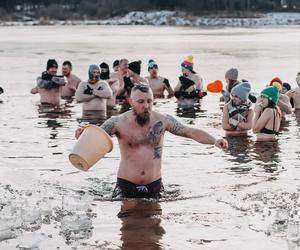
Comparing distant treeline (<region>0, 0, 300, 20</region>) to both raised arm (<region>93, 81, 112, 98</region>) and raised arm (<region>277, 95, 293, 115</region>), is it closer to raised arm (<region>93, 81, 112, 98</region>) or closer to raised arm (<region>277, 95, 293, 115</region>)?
raised arm (<region>93, 81, 112, 98</region>)

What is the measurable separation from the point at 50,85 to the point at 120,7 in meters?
88.1

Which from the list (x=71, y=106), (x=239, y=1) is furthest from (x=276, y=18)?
(x=71, y=106)

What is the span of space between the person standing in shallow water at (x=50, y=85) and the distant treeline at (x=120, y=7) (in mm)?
80243

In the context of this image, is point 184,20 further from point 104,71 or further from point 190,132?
point 190,132

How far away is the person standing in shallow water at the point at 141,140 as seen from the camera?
7457mm

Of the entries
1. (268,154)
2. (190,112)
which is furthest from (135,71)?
(268,154)

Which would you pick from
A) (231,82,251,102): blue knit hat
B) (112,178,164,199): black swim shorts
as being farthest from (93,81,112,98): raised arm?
(112,178,164,199): black swim shorts

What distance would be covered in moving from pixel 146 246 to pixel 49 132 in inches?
258

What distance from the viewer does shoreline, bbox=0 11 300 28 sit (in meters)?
81.4

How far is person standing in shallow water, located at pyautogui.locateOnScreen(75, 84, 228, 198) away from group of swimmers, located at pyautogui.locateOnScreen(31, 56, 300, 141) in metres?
3.62

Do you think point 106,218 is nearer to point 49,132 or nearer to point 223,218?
point 223,218

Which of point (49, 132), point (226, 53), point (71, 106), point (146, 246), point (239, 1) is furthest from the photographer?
point (239, 1)

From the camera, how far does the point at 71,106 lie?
16.0 metres

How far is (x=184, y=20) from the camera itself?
85750mm
